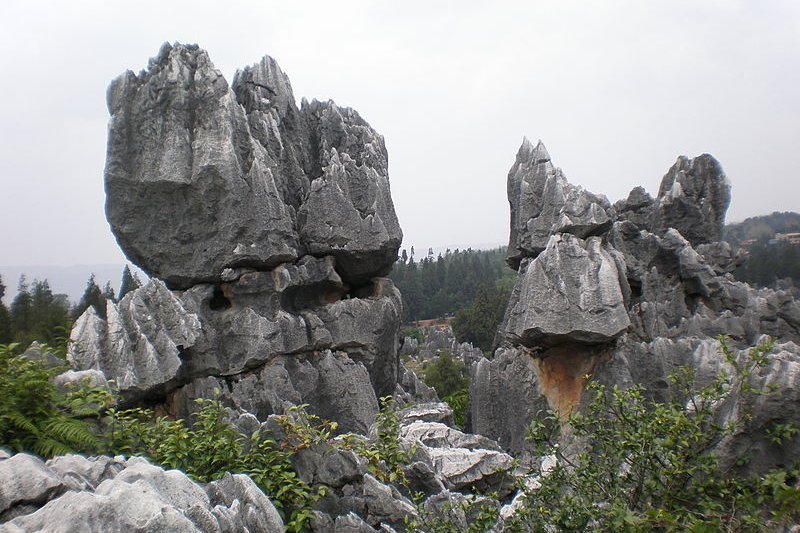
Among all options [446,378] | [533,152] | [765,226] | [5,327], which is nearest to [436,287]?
[446,378]

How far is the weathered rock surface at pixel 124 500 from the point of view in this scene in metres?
2.90

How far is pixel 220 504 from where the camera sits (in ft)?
12.2

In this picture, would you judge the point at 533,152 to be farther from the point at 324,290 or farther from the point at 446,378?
the point at 446,378

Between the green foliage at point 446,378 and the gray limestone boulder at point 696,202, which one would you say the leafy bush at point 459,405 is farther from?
the gray limestone boulder at point 696,202

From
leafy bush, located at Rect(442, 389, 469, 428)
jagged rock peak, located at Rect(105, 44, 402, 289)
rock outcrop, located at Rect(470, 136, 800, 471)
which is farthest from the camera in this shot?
leafy bush, located at Rect(442, 389, 469, 428)

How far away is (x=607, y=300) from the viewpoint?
11.1 metres

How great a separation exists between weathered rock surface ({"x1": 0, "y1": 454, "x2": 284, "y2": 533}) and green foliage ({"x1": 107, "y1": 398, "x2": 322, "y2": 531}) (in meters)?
0.44

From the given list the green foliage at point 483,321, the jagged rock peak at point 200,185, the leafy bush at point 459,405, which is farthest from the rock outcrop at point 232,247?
the green foliage at point 483,321

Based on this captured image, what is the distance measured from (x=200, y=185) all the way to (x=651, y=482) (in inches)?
390

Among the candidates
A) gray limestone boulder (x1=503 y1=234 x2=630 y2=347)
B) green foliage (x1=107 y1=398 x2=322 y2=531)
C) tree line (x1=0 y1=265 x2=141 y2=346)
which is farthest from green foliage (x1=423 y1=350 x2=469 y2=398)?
green foliage (x1=107 y1=398 x2=322 y2=531)

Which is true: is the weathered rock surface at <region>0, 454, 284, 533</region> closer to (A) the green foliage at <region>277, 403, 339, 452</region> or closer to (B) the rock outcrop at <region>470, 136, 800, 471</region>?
(A) the green foliage at <region>277, 403, 339, 452</region>

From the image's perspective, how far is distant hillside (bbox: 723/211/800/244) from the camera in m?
118

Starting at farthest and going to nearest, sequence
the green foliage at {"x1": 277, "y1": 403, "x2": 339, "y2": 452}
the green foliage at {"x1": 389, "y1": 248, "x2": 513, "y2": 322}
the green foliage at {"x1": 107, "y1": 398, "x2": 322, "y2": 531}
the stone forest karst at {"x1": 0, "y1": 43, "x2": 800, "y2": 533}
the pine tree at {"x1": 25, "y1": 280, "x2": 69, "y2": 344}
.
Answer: the green foliage at {"x1": 389, "y1": 248, "x2": 513, "y2": 322}, the pine tree at {"x1": 25, "y1": 280, "x2": 69, "y2": 344}, the stone forest karst at {"x1": 0, "y1": 43, "x2": 800, "y2": 533}, the green foliage at {"x1": 277, "y1": 403, "x2": 339, "y2": 452}, the green foliage at {"x1": 107, "y1": 398, "x2": 322, "y2": 531}

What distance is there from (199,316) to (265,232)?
2.06 m
